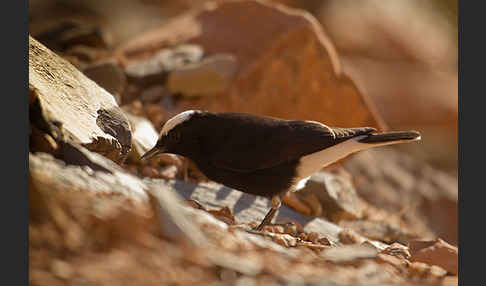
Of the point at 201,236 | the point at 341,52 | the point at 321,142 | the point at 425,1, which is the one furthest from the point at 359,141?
the point at 425,1

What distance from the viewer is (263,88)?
7.71 m

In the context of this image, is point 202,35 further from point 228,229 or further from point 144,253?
point 144,253

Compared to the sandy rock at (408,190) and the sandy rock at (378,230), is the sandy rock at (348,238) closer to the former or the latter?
the sandy rock at (378,230)

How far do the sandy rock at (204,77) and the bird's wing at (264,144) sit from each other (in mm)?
2766

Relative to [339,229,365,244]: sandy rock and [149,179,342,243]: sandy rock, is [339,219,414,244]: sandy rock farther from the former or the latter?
[339,229,365,244]: sandy rock

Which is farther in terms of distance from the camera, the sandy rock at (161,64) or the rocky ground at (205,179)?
the sandy rock at (161,64)

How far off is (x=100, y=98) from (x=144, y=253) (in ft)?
6.93

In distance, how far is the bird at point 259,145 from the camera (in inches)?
180

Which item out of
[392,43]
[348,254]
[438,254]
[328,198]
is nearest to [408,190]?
[328,198]

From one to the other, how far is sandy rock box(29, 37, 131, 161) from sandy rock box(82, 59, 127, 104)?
6.73ft

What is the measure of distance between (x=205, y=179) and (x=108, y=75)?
175 cm

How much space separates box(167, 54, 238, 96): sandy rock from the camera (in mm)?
7324

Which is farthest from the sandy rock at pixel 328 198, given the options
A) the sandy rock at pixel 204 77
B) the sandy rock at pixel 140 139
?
the sandy rock at pixel 204 77

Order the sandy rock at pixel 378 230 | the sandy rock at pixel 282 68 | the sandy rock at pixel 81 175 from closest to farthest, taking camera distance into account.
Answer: the sandy rock at pixel 81 175 → the sandy rock at pixel 378 230 → the sandy rock at pixel 282 68
